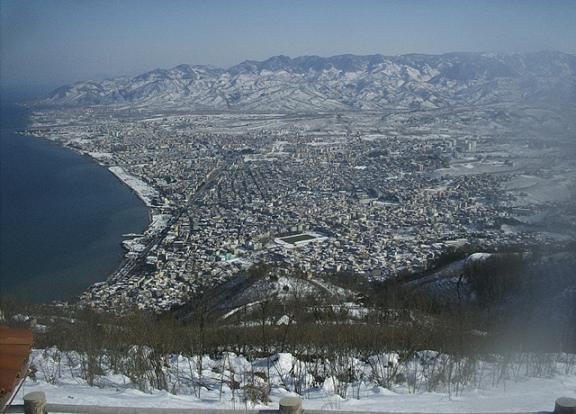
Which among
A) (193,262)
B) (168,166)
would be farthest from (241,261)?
(168,166)

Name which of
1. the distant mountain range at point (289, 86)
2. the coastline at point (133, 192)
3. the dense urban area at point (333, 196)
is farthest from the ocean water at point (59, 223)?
the distant mountain range at point (289, 86)

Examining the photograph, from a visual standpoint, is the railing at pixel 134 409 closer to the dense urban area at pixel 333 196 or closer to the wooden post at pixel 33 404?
the wooden post at pixel 33 404

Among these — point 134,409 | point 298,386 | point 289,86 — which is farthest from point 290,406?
point 289,86

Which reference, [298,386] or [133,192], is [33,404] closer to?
[298,386]

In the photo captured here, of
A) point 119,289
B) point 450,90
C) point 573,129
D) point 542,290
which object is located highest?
point 450,90

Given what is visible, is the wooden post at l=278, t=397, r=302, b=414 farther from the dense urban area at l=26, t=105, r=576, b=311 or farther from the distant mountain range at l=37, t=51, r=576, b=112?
the distant mountain range at l=37, t=51, r=576, b=112

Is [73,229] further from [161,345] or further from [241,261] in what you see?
[161,345]
